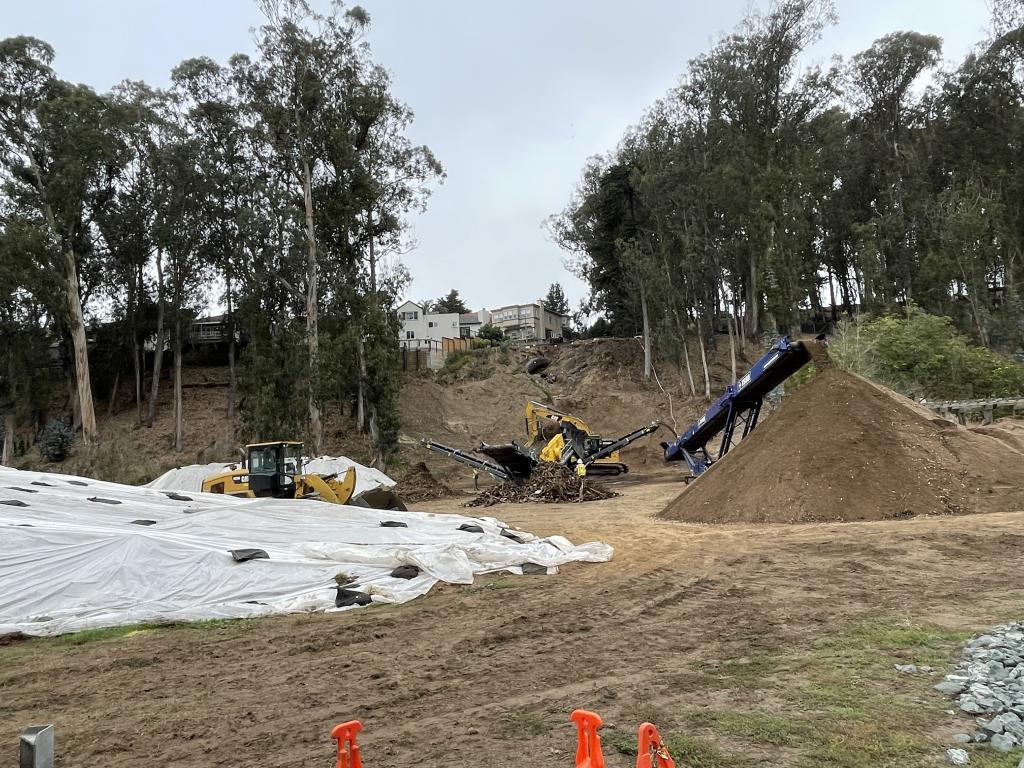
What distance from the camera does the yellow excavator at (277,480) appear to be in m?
14.8

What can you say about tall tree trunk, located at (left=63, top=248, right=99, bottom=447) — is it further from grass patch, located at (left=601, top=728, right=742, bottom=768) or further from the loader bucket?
grass patch, located at (left=601, top=728, right=742, bottom=768)

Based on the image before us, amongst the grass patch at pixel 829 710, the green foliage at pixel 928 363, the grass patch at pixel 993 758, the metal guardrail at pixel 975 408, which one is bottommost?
the grass patch at pixel 829 710

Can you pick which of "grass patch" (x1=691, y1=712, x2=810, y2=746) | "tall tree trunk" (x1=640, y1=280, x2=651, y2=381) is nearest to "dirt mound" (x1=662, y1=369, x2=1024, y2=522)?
"grass patch" (x1=691, y1=712, x2=810, y2=746)

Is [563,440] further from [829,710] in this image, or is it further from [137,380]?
[137,380]

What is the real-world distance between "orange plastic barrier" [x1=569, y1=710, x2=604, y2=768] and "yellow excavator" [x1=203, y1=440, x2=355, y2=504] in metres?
13.1

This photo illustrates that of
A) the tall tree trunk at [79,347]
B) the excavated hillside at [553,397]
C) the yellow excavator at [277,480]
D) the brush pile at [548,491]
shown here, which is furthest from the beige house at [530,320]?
the yellow excavator at [277,480]

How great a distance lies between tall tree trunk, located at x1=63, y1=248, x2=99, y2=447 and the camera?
1126 inches

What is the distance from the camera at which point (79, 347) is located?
95.3 ft

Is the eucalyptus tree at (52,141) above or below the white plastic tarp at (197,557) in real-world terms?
above

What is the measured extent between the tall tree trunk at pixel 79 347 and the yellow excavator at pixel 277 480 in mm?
17342

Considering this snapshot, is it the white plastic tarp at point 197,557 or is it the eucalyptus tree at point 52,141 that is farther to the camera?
the eucalyptus tree at point 52,141

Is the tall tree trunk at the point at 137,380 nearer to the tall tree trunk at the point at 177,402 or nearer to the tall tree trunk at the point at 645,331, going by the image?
the tall tree trunk at the point at 177,402

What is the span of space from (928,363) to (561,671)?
80.4ft

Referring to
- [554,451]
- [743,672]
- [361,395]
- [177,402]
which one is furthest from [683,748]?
[177,402]
